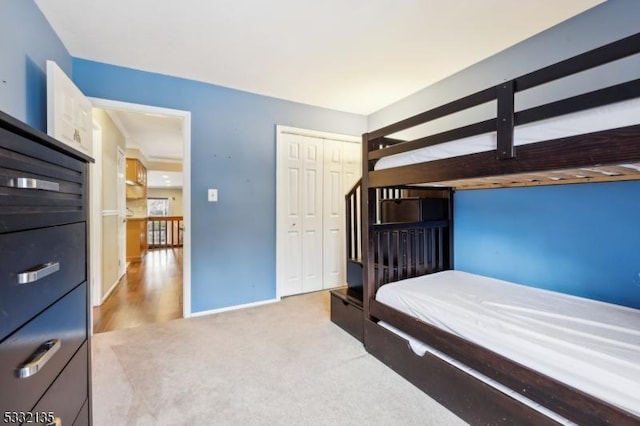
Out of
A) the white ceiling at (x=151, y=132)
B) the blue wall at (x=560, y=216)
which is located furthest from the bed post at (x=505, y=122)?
the white ceiling at (x=151, y=132)

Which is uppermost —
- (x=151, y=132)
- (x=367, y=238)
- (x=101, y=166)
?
(x=151, y=132)

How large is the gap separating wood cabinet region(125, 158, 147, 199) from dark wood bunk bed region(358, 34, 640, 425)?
5.21 meters

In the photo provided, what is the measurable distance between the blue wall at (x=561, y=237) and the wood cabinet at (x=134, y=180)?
5845mm

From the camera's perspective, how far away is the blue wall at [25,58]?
149 cm

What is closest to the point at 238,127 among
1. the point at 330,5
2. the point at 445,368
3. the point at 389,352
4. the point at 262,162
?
the point at 262,162

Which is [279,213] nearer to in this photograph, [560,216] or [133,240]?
[560,216]

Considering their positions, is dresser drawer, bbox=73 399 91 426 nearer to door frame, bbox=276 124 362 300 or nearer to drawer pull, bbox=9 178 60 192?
drawer pull, bbox=9 178 60 192

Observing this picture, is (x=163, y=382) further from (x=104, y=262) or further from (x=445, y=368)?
(x=104, y=262)

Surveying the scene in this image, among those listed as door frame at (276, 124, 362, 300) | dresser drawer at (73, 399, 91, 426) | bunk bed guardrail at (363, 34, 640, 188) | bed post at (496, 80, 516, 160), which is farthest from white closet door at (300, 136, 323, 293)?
dresser drawer at (73, 399, 91, 426)

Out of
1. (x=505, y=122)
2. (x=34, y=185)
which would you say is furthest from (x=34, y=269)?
(x=505, y=122)

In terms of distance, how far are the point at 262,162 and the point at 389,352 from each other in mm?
2279

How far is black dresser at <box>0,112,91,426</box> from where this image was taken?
59 centimetres

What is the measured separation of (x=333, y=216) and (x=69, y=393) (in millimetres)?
3039

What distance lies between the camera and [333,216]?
3.70m
